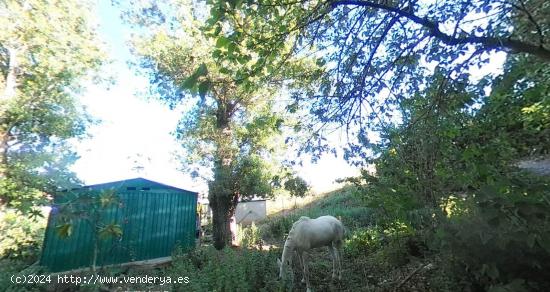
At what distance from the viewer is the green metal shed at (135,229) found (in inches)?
329

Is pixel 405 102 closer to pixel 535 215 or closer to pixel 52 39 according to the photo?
pixel 535 215

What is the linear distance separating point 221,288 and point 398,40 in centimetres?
486

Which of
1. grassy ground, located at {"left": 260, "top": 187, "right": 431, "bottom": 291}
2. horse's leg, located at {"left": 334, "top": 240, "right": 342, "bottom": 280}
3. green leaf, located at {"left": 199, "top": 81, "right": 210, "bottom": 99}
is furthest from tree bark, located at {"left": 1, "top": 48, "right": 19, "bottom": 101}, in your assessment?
green leaf, located at {"left": 199, "top": 81, "right": 210, "bottom": 99}

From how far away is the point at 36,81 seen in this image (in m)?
12.7

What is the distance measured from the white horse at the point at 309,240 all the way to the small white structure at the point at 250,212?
14.8 meters

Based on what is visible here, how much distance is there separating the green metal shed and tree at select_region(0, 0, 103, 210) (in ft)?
7.64

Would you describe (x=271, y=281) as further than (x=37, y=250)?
No

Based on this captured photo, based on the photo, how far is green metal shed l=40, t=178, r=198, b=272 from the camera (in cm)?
835

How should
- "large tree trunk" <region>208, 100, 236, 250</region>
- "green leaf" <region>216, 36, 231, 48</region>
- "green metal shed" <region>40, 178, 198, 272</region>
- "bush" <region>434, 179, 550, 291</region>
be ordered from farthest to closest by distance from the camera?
"large tree trunk" <region>208, 100, 236, 250</region>, "green metal shed" <region>40, 178, 198, 272</region>, "green leaf" <region>216, 36, 231, 48</region>, "bush" <region>434, 179, 550, 291</region>

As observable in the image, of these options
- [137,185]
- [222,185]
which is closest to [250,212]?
[222,185]

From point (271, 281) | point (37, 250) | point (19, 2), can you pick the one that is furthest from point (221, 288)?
point (19, 2)

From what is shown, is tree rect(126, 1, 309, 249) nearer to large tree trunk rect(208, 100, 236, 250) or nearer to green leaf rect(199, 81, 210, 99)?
large tree trunk rect(208, 100, 236, 250)

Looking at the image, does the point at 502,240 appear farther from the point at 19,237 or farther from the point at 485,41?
the point at 19,237

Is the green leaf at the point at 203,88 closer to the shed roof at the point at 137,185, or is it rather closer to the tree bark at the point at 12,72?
the shed roof at the point at 137,185
